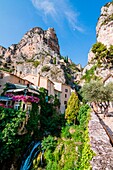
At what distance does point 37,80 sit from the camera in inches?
1474

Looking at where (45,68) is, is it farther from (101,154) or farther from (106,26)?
(101,154)

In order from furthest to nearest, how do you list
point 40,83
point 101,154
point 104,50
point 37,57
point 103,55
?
point 37,57 → point 104,50 → point 103,55 → point 40,83 → point 101,154

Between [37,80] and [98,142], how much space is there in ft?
97.4

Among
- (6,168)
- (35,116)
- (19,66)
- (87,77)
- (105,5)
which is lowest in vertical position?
(6,168)

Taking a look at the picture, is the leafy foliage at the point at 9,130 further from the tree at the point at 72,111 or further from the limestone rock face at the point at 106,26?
the limestone rock face at the point at 106,26

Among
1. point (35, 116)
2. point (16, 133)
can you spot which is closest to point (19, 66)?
point (35, 116)

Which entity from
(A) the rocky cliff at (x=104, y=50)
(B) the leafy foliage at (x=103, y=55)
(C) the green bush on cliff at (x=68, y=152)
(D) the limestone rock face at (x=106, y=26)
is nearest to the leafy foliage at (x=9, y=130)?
(C) the green bush on cliff at (x=68, y=152)

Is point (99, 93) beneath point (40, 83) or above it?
beneath

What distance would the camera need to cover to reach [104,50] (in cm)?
5247

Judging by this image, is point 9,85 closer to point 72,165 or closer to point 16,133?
point 16,133

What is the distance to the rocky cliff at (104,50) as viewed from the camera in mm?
48253

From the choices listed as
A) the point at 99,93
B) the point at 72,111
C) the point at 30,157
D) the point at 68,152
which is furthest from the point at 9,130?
the point at 99,93

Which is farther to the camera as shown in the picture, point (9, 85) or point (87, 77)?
point (87, 77)

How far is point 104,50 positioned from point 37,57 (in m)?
34.0
